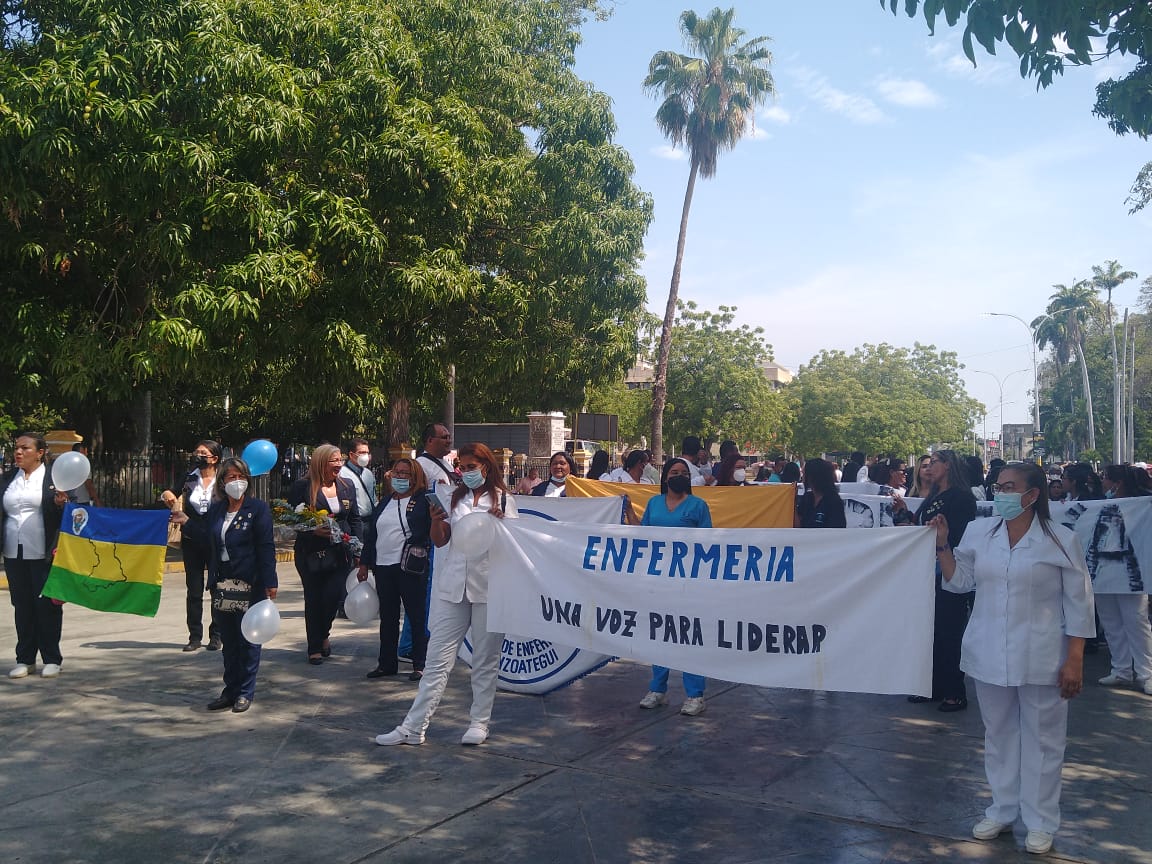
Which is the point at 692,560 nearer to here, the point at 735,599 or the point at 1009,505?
the point at 735,599

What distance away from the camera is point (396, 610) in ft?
26.4

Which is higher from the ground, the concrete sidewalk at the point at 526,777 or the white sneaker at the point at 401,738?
the white sneaker at the point at 401,738

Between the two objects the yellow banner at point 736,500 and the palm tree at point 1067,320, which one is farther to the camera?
the palm tree at point 1067,320

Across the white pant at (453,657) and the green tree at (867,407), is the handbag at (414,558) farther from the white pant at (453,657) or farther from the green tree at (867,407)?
the green tree at (867,407)

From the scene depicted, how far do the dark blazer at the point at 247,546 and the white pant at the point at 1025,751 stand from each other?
4.57 meters

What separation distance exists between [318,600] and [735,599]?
4203mm

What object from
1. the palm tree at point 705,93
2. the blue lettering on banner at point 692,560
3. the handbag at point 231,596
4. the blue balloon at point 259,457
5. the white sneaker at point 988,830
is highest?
the palm tree at point 705,93

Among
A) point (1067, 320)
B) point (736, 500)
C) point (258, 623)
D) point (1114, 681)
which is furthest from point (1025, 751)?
point (1067, 320)

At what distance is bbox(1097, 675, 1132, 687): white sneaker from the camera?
7.96 meters

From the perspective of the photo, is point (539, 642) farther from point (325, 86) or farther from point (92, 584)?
point (325, 86)

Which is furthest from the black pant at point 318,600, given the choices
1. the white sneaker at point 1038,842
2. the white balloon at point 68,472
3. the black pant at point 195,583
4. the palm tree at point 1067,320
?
the palm tree at point 1067,320

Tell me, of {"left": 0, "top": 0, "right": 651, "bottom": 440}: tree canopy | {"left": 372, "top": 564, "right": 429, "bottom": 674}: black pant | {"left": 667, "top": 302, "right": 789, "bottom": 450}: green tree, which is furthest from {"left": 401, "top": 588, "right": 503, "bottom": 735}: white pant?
{"left": 667, "top": 302, "right": 789, "bottom": 450}: green tree

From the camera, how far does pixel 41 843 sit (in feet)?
15.1

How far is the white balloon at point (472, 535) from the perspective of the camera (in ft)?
20.3
